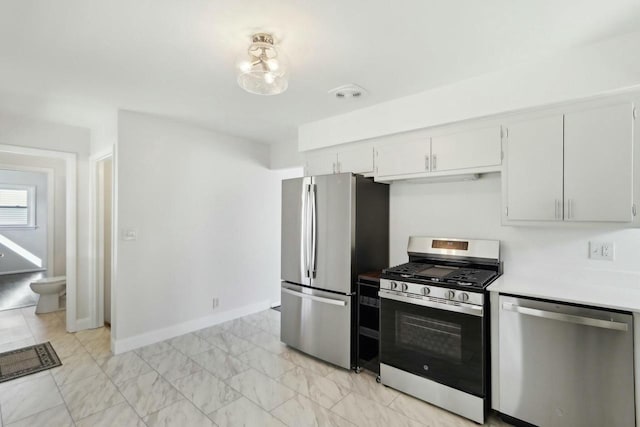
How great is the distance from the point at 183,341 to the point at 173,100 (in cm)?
249

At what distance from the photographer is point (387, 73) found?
2393mm

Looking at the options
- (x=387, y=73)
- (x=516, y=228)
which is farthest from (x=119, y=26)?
(x=516, y=228)

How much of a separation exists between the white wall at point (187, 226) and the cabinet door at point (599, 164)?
3479 mm

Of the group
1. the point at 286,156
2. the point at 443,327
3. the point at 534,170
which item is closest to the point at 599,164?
the point at 534,170

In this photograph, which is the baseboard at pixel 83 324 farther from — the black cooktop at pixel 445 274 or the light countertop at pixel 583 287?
the light countertop at pixel 583 287

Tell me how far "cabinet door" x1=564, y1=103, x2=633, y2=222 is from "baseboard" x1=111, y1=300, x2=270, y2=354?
3.70 meters

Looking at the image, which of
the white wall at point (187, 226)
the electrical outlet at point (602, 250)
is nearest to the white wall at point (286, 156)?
the white wall at point (187, 226)

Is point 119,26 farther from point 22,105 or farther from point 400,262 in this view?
point 400,262

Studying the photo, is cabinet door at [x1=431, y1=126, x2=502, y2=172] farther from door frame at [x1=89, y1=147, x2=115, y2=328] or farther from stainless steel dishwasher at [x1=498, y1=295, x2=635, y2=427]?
door frame at [x1=89, y1=147, x2=115, y2=328]

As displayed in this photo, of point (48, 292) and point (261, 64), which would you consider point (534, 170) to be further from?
point (48, 292)

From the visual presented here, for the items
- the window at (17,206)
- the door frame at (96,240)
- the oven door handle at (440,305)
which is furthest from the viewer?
the window at (17,206)

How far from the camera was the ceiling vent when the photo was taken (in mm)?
2625

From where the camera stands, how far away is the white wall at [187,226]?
3275 mm

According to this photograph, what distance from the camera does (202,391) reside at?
2518 mm
